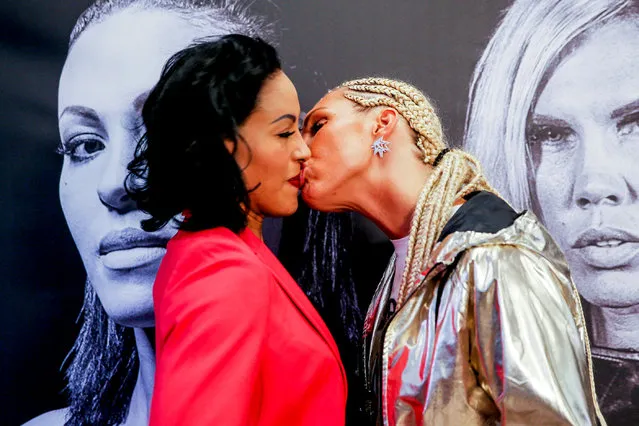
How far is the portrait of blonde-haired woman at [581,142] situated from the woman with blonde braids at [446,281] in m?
0.42

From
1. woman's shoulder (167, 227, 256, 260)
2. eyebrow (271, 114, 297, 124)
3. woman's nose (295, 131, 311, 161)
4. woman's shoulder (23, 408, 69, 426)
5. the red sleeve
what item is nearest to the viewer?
the red sleeve

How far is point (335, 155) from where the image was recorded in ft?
5.11

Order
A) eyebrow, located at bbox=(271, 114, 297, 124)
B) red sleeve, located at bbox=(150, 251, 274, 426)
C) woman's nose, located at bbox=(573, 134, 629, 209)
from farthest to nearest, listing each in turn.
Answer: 1. woman's nose, located at bbox=(573, 134, 629, 209)
2. eyebrow, located at bbox=(271, 114, 297, 124)
3. red sleeve, located at bbox=(150, 251, 274, 426)

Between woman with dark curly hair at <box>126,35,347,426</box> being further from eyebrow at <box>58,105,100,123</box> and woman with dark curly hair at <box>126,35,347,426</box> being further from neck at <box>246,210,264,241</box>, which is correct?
eyebrow at <box>58,105,100,123</box>

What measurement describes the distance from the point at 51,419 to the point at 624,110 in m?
1.80

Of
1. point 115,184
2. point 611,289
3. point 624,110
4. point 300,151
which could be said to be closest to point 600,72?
point 624,110

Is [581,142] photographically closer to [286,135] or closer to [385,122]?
[385,122]

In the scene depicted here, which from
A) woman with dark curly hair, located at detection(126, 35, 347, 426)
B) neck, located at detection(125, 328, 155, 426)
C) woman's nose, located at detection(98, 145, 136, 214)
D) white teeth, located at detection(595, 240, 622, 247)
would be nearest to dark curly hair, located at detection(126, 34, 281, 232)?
woman with dark curly hair, located at detection(126, 35, 347, 426)

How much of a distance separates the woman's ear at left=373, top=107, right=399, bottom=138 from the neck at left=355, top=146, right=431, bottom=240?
0.05 meters

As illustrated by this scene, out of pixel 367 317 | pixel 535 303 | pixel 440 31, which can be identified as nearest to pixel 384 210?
pixel 367 317

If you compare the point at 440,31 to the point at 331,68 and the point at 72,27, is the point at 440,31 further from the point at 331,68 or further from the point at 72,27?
the point at 72,27

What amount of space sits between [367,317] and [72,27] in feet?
3.64

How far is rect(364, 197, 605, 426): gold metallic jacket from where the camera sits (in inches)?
46.3

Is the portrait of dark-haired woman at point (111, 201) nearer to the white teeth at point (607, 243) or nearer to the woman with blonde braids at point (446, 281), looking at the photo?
the woman with blonde braids at point (446, 281)
